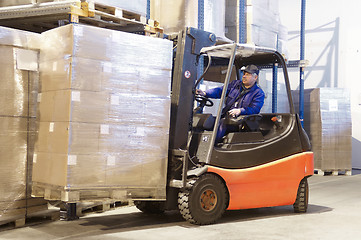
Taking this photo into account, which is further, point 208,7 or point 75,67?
point 208,7

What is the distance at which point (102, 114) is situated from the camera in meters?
4.39

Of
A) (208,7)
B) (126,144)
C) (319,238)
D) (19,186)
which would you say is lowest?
(319,238)

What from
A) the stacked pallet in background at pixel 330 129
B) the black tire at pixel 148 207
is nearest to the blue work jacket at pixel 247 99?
the black tire at pixel 148 207

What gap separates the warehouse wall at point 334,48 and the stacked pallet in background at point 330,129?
5.74 ft

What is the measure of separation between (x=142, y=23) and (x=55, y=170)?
219cm

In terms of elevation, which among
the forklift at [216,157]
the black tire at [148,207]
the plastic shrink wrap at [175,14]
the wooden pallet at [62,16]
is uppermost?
the plastic shrink wrap at [175,14]

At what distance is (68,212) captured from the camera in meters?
5.24

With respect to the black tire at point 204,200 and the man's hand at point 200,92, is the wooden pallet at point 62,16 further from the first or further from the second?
the black tire at point 204,200

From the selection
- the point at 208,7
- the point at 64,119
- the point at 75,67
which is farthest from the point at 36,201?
the point at 208,7

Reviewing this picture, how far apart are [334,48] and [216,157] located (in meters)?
8.66

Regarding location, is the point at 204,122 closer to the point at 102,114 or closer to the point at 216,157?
the point at 216,157

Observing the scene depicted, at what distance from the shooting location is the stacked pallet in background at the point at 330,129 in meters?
10.6

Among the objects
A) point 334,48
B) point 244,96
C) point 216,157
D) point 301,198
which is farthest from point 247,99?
point 334,48

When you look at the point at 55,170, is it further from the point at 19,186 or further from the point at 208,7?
the point at 208,7
